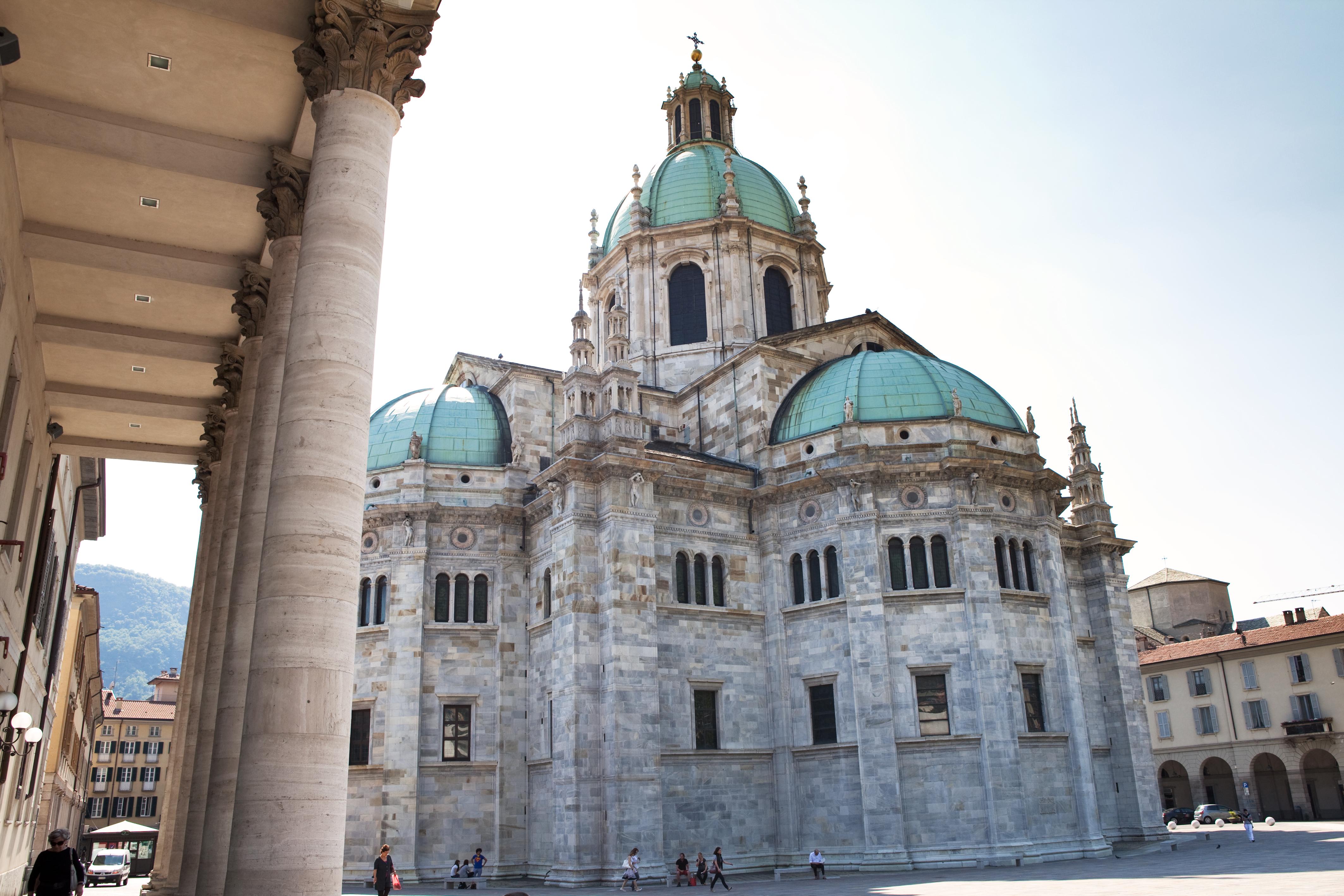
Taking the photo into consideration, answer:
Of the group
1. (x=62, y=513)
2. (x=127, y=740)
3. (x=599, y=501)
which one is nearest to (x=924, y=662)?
(x=599, y=501)

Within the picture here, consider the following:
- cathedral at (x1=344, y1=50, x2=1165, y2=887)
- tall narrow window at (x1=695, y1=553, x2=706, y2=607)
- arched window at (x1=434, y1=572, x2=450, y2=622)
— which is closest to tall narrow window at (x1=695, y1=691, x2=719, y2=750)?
cathedral at (x1=344, y1=50, x2=1165, y2=887)

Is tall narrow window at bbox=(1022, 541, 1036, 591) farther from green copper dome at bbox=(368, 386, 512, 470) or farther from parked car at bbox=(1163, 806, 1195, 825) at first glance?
parked car at bbox=(1163, 806, 1195, 825)

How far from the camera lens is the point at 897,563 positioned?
111 feet

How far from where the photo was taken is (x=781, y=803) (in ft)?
109

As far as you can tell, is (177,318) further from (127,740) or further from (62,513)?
(127,740)

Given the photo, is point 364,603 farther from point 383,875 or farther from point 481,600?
point 383,875

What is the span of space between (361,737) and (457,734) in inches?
130

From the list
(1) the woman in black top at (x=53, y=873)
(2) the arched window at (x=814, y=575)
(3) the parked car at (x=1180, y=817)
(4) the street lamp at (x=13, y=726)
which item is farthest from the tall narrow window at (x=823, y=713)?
(3) the parked car at (x=1180, y=817)

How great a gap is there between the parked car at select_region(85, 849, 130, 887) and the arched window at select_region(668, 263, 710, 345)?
110ft

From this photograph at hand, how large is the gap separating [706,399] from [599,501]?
32.3 feet

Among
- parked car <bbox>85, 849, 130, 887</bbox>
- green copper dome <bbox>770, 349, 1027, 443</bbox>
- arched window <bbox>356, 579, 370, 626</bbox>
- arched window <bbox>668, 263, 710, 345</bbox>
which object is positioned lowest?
parked car <bbox>85, 849, 130, 887</bbox>

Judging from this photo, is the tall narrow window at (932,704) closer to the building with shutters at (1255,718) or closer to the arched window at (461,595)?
the arched window at (461,595)

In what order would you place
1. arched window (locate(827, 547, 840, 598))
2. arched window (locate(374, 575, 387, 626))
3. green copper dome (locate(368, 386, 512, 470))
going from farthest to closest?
green copper dome (locate(368, 386, 512, 470)), arched window (locate(374, 575, 387, 626)), arched window (locate(827, 547, 840, 598))

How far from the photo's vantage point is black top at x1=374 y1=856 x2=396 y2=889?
61.8 ft
